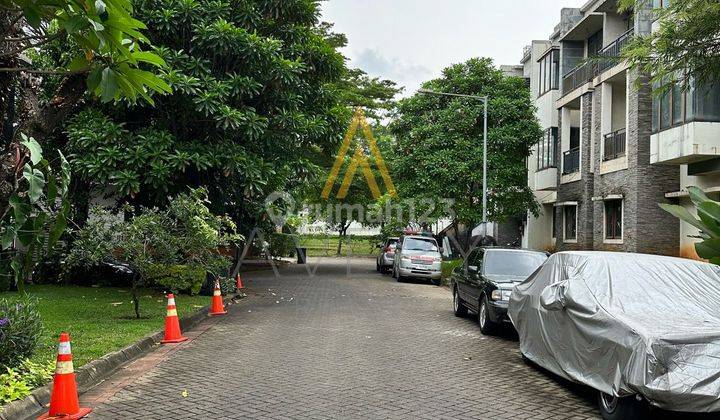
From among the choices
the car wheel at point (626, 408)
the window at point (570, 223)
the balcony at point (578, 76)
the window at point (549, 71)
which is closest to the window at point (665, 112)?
the balcony at point (578, 76)

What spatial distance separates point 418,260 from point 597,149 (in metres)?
7.96

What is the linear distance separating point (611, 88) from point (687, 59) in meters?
10.8

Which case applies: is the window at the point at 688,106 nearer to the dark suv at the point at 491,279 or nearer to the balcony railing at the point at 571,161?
the dark suv at the point at 491,279

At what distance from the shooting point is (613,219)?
2252 centimetres

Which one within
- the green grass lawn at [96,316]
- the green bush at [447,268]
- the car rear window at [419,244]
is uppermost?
the car rear window at [419,244]

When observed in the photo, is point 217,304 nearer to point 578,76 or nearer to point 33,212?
point 33,212

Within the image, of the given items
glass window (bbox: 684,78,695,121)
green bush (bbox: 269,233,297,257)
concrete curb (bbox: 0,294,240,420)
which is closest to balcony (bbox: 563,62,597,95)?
glass window (bbox: 684,78,695,121)

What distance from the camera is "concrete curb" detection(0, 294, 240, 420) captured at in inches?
238

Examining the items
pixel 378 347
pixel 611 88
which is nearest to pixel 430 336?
pixel 378 347

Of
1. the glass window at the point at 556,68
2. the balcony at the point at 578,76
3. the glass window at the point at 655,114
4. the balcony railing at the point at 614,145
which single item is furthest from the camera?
the glass window at the point at 556,68

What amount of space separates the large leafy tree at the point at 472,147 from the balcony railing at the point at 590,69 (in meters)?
1.98

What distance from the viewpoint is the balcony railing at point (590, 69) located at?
22027 millimetres

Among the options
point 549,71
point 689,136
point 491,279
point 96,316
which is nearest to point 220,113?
point 96,316

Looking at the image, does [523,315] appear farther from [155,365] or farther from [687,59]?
[687,59]
